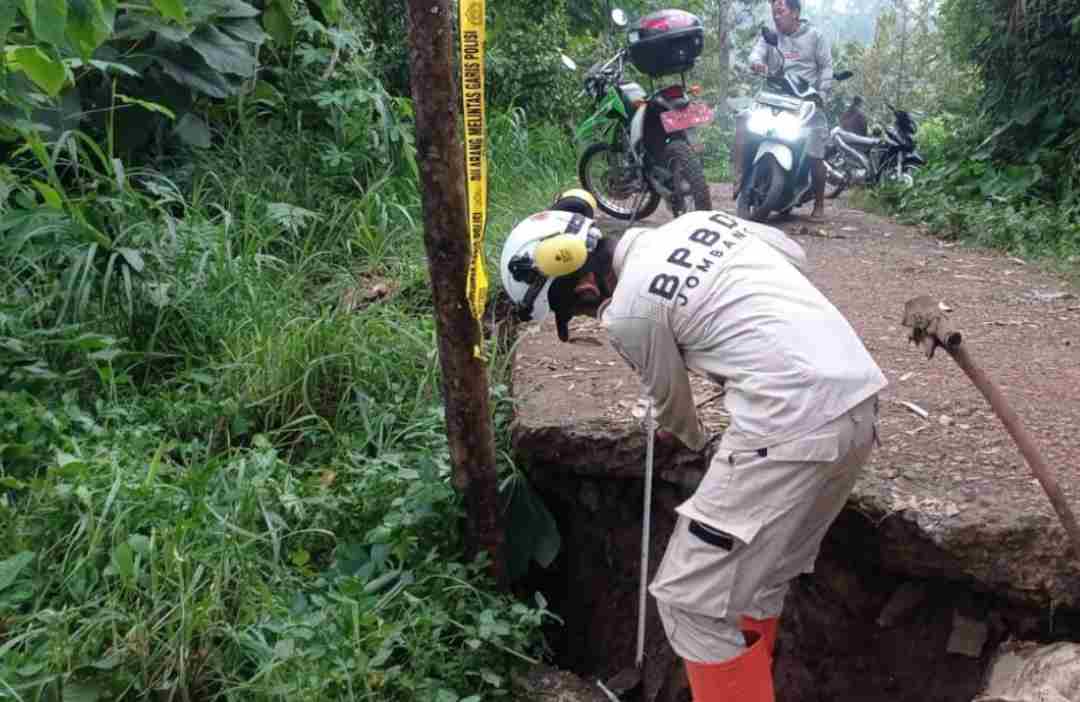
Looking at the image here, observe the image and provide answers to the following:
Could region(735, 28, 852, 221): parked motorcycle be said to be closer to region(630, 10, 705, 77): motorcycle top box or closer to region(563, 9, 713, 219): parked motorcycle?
region(563, 9, 713, 219): parked motorcycle

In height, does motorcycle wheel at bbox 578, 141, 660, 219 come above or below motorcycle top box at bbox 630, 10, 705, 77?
below

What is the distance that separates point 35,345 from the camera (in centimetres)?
417

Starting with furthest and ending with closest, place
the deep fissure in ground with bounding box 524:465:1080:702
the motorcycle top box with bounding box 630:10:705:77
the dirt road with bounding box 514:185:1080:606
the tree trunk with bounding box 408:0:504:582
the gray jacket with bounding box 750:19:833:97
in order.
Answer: the gray jacket with bounding box 750:19:833:97
the motorcycle top box with bounding box 630:10:705:77
the deep fissure in ground with bounding box 524:465:1080:702
the dirt road with bounding box 514:185:1080:606
the tree trunk with bounding box 408:0:504:582

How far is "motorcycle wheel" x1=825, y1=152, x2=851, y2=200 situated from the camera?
10.2 metres

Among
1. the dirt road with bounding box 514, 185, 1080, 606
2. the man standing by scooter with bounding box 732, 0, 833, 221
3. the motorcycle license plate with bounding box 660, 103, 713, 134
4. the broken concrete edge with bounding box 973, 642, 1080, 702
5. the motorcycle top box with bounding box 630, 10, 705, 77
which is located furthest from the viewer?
the man standing by scooter with bounding box 732, 0, 833, 221

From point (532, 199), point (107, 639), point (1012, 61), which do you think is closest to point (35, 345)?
point (107, 639)

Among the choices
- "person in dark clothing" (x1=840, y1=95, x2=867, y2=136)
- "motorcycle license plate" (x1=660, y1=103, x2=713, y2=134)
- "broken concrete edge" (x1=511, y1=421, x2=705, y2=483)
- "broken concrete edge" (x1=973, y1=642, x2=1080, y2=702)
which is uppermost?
"motorcycle license plate" (x1=660, y1=103, x2=713, y2=134)

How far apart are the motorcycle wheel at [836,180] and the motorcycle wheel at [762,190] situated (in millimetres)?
2919

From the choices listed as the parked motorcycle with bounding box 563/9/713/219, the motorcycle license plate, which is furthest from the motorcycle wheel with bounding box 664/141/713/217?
the motorcycle license plate

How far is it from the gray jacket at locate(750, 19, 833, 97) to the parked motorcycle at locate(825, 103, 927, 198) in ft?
7.90

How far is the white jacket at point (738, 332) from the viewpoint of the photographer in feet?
8.30

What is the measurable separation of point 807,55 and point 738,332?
6193mm

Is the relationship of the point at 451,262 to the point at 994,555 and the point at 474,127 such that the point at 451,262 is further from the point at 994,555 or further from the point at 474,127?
the point at 994,555

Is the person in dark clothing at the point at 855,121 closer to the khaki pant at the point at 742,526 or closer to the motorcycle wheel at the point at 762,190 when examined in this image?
the motorcycle wheel at the point at 762,190
